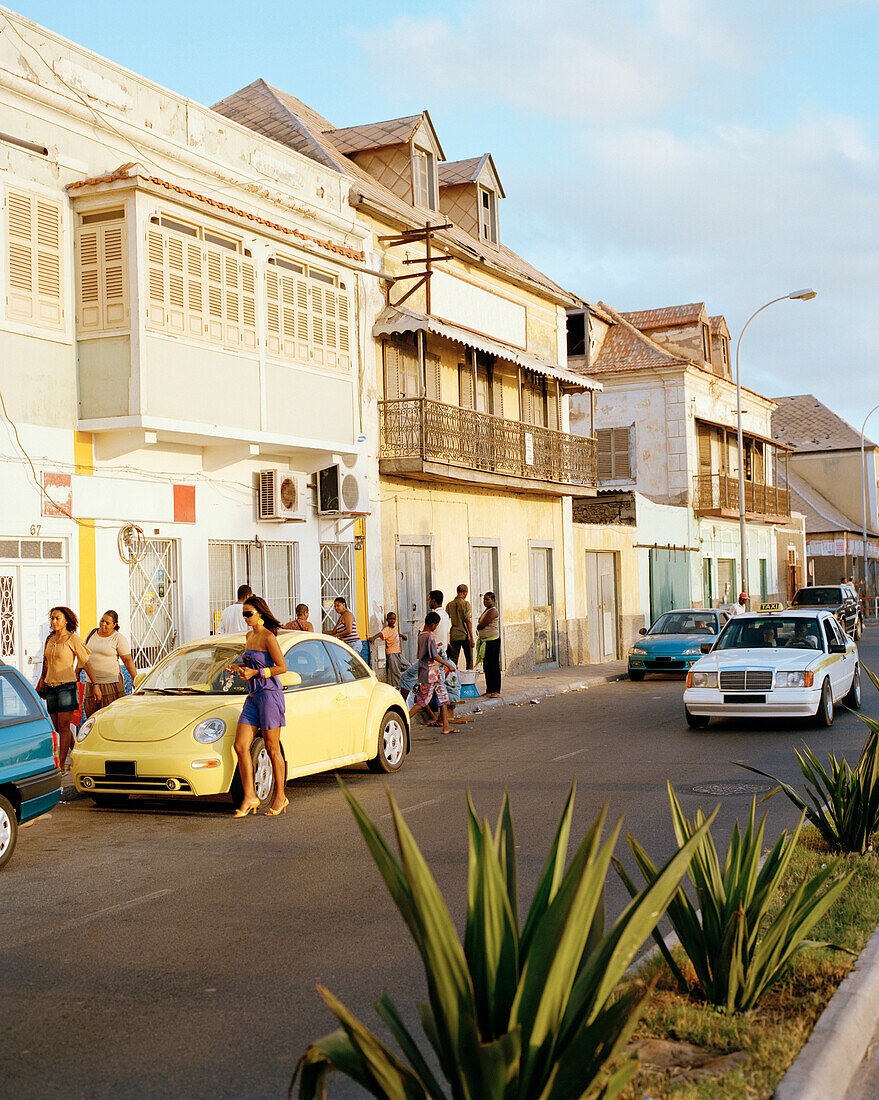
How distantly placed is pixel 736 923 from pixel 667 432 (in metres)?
35.6

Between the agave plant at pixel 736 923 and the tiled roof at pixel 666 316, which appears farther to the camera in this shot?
the tiled roof at pixel 666 316

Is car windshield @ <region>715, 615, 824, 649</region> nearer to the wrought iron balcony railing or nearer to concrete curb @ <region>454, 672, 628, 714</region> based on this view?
concrete curb @ <region>454, 672, 628, 714</region>

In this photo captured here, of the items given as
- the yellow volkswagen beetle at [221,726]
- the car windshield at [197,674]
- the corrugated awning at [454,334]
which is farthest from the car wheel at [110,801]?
the corrugated awning at [454,334]

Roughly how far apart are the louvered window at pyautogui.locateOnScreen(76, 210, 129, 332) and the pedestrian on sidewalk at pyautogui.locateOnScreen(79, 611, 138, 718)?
4.52 meters

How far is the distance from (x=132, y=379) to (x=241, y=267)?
324cm

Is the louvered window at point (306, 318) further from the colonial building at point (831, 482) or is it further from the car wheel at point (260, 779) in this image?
the colonial building at point (831, 482)

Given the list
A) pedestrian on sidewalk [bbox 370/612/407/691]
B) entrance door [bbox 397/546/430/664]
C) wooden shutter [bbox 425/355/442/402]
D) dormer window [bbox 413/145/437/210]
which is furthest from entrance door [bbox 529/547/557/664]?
pedestrian on sidewalk [bbox 370/612/407/691]

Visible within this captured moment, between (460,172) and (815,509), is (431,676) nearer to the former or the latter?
(460,172)

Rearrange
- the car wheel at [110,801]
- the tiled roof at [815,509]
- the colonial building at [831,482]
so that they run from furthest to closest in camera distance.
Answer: the colonial building at [831,482] < the tiled roof at [815,509] < the car wheel at [110,801]

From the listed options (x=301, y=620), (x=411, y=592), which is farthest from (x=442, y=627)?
(x=301, y=620)

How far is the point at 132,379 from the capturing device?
623 inches

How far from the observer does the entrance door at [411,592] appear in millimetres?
23219

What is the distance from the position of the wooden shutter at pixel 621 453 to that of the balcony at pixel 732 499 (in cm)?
228

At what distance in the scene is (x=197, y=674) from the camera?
11.4m
